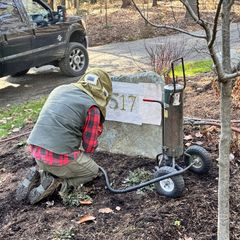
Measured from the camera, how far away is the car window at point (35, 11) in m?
8.41

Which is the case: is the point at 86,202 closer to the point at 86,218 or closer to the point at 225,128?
the point at 86,218

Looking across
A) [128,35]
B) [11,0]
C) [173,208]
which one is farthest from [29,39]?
[128,35]

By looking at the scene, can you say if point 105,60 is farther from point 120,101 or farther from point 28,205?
point 28,205

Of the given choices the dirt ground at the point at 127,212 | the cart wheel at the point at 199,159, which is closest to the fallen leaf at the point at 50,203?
the dirt ground at the point at 127,212

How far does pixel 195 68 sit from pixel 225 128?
652cm

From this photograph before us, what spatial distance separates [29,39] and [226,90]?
6461 millimetres

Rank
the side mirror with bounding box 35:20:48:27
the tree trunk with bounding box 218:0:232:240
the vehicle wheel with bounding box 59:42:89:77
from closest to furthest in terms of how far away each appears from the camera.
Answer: the tree trunk with bounding box 218:0:232:240, the side mirror with bounding box 35:20:48:27, the vehicle wheel with bounding box 59:42:89:77

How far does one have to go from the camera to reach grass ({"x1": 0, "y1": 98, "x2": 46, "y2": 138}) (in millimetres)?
6169

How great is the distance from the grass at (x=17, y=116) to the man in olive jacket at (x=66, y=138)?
2.14 metres

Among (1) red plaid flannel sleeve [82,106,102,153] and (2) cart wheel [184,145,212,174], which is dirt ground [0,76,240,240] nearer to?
(2) cart wheel [184,145,212,174]

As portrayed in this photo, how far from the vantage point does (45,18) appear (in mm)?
8883

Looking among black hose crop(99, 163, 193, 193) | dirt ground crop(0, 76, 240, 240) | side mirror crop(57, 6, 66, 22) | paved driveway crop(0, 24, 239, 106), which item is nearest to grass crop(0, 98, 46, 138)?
paved driveway crop(0, 24, 239, 106)

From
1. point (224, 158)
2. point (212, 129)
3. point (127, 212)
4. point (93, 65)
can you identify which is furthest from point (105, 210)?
point (93, 65)

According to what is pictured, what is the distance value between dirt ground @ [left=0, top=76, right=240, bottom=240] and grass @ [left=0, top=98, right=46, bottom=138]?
1.67m
